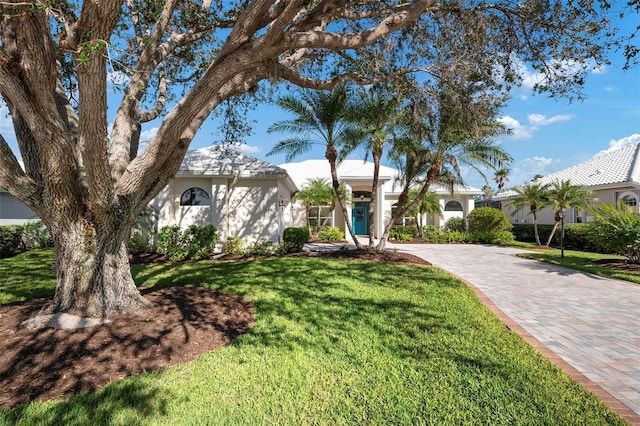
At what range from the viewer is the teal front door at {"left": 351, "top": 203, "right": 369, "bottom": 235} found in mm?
25859

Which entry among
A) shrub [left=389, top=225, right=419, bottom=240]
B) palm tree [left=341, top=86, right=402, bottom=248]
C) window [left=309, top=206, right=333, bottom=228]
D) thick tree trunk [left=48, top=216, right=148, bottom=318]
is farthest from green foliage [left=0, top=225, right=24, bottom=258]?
shrub [left=389, top=225, right=419, bottom=240]

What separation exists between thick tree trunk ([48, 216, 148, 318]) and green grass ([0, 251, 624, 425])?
202cm

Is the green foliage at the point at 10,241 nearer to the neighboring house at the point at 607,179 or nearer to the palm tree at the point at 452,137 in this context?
the palm tree at the point at 452,137

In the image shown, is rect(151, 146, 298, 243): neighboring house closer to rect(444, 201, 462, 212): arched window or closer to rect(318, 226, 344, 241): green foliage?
rect(318, 226, 344, 241): green foliage

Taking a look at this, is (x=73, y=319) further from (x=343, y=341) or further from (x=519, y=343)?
(x=519, y=343)

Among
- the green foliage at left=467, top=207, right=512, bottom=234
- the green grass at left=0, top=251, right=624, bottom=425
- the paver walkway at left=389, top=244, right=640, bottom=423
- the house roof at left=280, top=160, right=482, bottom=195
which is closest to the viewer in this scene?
the green grass at left=0, top=251, right=624, bottom=425

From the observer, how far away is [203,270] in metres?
9.75

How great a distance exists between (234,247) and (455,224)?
18.7 m

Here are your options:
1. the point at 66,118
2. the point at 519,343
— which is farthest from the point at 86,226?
the point at 519,343

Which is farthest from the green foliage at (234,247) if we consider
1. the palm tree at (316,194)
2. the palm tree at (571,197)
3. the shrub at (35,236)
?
the palm tree at (571,197)

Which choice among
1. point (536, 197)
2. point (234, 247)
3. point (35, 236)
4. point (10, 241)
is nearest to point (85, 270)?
point (234, 247)

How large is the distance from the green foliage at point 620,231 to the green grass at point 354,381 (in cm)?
913

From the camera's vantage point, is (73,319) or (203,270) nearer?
(73,319)

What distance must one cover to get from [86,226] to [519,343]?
6.61 m
